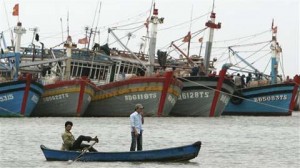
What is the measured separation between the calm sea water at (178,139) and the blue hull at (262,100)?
5.85 meters

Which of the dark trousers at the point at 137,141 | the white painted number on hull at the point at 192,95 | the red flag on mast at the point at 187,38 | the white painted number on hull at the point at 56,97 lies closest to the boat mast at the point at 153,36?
the white painted number on hull at the point at 192,95

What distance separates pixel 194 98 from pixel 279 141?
16562 mm

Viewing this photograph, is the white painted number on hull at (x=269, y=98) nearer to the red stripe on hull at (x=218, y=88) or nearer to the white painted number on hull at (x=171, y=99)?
the red stripe on hull at (x=218, y=88)

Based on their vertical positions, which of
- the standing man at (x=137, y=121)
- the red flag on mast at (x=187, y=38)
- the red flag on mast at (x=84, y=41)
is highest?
the red flag on mast at (x=187, y=38)

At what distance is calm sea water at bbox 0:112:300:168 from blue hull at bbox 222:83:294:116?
230 inches

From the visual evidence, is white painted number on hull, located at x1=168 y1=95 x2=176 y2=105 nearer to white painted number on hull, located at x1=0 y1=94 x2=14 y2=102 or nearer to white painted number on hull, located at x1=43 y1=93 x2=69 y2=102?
white painted number on hull, located at x1=43 y1=93 x2=69 y2=102

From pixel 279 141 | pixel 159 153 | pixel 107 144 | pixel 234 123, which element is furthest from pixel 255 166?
pixel 234 123

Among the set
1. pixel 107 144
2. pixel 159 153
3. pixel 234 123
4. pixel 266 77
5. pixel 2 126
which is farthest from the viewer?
pixel 266 77

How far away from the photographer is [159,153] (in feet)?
93.6

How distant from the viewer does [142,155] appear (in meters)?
28.4

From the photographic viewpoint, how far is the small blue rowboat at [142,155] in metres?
28.4

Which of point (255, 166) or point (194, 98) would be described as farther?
point (194, 98)

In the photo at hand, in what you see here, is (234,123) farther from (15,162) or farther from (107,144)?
(15,162)

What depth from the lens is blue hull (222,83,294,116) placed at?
6675cm
